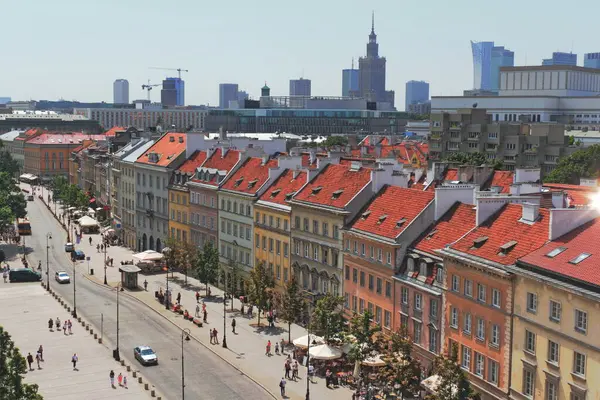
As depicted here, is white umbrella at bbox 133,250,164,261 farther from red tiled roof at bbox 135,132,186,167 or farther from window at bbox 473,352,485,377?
window at bbox 473,352,485,377

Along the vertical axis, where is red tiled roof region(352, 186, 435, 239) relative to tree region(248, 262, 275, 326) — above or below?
above

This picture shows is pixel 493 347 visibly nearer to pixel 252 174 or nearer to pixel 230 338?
pixel 230 338

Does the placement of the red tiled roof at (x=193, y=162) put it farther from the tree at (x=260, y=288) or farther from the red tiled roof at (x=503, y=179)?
the red tiled roof at (x=503, y=179)

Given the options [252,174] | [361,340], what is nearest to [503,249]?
[361,340]

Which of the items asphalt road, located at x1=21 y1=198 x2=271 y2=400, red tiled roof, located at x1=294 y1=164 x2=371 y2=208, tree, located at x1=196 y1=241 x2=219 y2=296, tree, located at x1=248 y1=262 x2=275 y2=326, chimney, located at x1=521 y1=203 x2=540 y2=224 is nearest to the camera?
chimney, located at x1=521 y1=203 x2=540 y2=224

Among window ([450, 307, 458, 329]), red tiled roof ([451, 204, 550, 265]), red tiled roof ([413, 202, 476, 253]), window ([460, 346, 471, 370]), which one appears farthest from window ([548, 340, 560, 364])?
red tiled roof ([413, 202, 476, 253])

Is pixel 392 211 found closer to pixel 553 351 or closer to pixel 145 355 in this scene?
pixel 145 355
